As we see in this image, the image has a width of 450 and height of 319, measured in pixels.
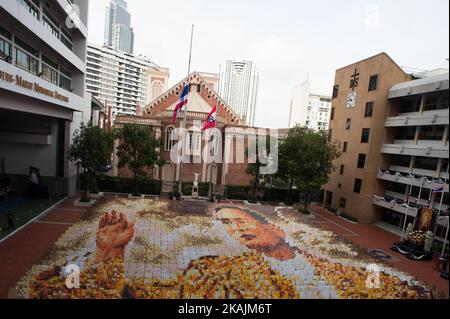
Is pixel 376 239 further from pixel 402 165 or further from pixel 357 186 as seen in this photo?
pixel 402 165

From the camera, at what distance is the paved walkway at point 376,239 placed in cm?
1367

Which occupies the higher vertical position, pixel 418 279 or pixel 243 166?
pixel 243 166

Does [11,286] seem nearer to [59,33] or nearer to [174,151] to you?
[59,33]

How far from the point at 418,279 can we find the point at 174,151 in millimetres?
27192

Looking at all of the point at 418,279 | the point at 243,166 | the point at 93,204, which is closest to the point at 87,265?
the point at 93,204

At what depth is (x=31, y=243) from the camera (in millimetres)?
13492

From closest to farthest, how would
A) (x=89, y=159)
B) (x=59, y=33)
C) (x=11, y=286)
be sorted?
1. (x=11, y=286)
2. (x=59, y=33)
3. (x=89, y=159)

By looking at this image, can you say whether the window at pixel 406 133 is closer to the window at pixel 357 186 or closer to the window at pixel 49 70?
the window at pixel 357 186

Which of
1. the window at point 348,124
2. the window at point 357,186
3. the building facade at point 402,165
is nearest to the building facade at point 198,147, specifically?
the window at point 348,124

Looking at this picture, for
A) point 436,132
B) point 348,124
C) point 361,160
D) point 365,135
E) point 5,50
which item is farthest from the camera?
point 348,124

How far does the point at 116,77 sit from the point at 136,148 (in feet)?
280

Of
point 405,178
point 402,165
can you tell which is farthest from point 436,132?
point 402,165

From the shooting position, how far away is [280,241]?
15883 millimetres

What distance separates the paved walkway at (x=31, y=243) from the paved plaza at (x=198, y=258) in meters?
0.05
